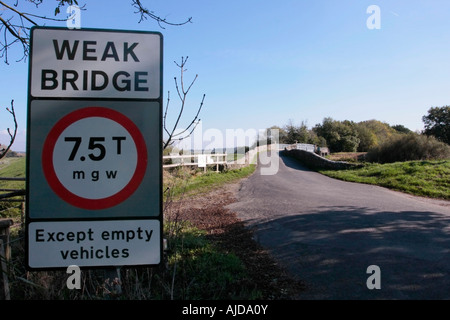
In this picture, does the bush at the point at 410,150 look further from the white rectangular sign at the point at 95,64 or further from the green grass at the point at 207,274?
the white rectangular sign at the point at 95,64

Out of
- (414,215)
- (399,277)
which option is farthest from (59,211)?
(414,215)

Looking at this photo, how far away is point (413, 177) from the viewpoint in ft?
44.1

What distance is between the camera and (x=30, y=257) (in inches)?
69.9

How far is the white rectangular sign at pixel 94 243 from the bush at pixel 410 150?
22.7 metres

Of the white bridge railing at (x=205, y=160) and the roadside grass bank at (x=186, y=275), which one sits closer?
the roadside grass bank at (x=186, y=275)

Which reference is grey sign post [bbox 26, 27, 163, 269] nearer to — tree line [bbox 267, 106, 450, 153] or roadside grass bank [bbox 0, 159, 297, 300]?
roadside grass bank [bbox 0, 159, 297, 300]

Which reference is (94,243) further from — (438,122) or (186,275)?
(438,122)

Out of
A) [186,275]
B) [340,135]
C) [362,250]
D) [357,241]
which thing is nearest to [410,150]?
[357,241]

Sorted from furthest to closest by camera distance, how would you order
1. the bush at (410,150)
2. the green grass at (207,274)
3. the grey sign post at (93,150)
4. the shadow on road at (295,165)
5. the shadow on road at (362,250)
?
the shadow on road at (295,165) < the bush at (410,150) < the shadow on road at (362,250) < the green grass at (207,274) < the grey sign post at (93,150)

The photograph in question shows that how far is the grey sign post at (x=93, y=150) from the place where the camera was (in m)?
1.78

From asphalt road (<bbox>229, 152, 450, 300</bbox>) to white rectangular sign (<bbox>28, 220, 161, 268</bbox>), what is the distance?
2.36m

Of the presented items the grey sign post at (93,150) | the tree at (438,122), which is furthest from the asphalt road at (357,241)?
the tree at (438,122)

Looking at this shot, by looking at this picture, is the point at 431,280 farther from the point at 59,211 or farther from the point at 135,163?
the point at 59,211

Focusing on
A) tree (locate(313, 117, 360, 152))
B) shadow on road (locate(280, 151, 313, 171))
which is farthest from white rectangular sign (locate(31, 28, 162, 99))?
tree (locate(313, 117, 360, 152))
